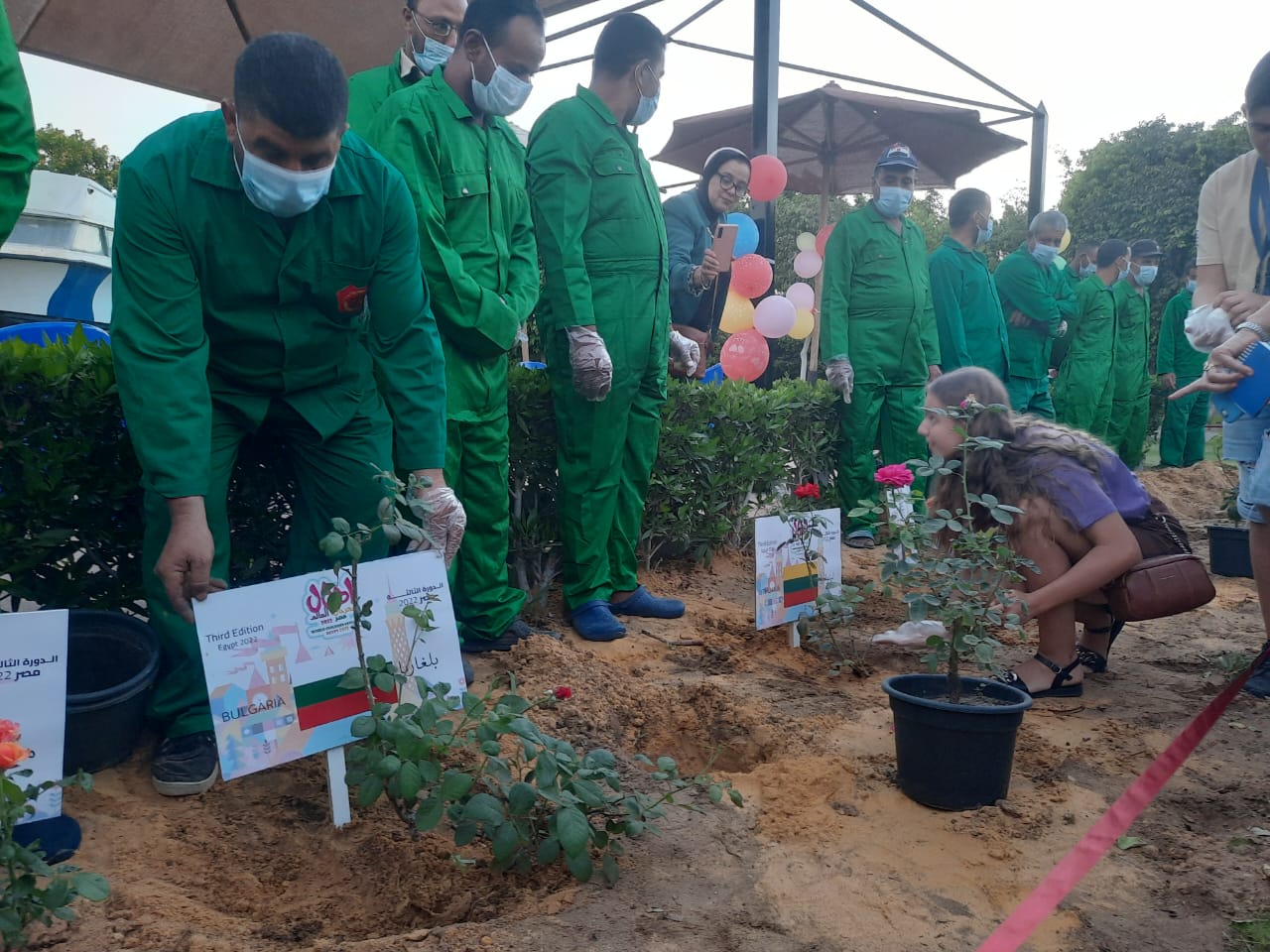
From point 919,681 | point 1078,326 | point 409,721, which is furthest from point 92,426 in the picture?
point 1078,326

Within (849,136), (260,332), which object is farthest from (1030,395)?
(260,332)

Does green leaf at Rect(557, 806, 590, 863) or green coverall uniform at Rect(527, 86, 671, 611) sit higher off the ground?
green coverall uniform at Rect(527, 86, 671, 611)

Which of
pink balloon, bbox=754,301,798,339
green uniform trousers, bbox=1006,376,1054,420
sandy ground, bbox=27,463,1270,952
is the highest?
pink balloon, bbox=754,301,798,339

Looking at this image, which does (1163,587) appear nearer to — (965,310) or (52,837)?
(52,837)

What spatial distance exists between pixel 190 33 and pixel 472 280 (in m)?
2.94

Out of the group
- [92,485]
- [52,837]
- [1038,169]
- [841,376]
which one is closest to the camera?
[52,837]

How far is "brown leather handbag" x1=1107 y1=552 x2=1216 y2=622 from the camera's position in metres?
2.95

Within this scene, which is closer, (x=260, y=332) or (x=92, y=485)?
(x=260, y=332)

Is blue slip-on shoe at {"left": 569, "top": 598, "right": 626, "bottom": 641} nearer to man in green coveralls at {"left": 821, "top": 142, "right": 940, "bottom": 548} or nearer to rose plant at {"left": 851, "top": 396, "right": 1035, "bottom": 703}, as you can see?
rose plant at {"left": 851, "top": 396, "right": 1035, "bottom": 703}

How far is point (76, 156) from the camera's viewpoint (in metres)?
17.6

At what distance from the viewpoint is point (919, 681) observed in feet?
7.93

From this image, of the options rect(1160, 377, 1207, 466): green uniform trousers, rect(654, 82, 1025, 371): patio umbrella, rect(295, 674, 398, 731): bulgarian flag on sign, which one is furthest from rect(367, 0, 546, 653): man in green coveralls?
rect(1160, 377, 1207, 466): green uniform trousers

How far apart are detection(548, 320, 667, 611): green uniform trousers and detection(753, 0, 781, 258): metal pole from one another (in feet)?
12.8

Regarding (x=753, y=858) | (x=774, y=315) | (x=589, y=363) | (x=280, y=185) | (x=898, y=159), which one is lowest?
(x=753, y=858)
